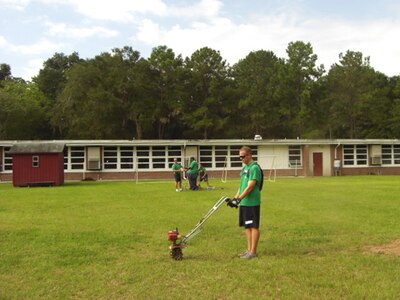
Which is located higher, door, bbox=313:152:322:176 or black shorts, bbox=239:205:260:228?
door, bbox=313:152:322:176

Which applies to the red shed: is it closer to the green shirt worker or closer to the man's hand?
the green shirt worker

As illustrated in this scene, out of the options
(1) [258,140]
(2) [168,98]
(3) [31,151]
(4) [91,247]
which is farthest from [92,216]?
(2) [168,98]

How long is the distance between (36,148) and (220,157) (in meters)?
13.4

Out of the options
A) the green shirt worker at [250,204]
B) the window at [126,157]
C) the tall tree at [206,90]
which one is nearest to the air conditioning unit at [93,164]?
the window at [126,157]

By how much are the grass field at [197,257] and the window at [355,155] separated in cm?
2347

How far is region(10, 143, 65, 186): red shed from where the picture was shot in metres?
25.1

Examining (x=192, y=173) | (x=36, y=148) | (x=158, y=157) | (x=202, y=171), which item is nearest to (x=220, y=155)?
(x=158, y=157)

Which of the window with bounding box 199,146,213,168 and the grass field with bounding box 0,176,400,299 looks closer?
the grass field with bounding box 0,176,400,299

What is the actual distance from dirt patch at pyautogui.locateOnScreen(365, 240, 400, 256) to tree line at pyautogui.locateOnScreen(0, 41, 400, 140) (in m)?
41.8

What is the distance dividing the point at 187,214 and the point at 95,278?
19.6 feet

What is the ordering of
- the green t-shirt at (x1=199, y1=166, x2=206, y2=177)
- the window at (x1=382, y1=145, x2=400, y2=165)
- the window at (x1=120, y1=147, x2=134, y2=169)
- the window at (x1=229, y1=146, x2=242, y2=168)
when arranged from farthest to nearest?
the window at (x1=382, y1=145, x2=400, y2=165), the window at (x1=229, y1=146, x2=242, y2=168), the window at (x1=120, y1=147, x2=134, y2=169), the green t-shirt at (x1=199, y1=166, x2=206, y2=177)

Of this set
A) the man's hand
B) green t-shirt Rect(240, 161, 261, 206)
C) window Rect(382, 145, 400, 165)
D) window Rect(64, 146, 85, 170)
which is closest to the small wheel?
the man's hand

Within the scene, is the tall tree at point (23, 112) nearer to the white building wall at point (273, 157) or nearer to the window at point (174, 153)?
the window at point (174, 153)

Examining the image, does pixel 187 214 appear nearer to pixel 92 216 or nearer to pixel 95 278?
pixel 92 216
